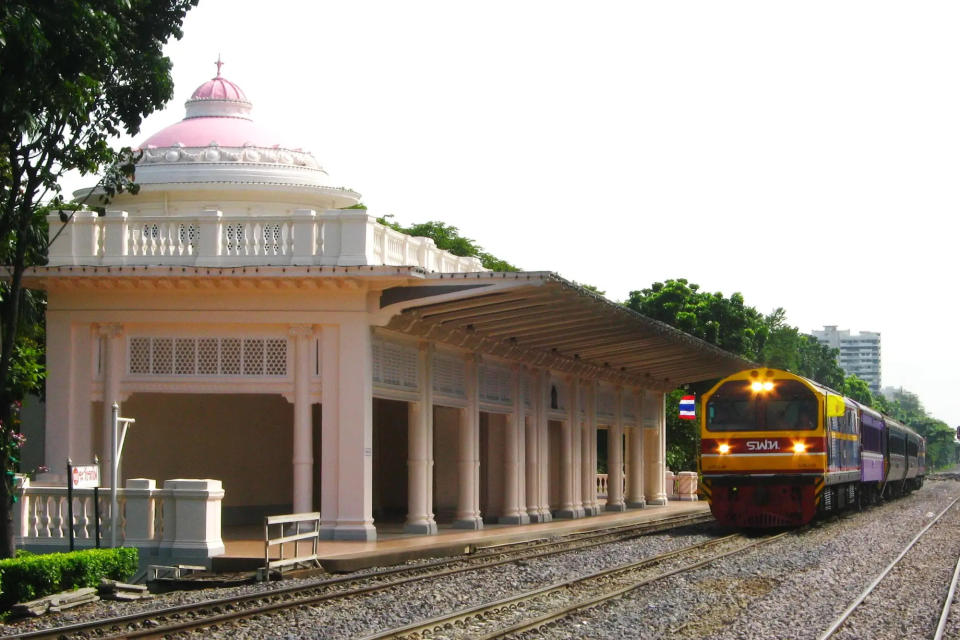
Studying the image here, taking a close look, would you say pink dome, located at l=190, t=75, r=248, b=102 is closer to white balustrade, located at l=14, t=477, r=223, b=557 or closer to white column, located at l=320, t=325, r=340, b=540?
white column, located at l=320, t=325, r=340, b=540

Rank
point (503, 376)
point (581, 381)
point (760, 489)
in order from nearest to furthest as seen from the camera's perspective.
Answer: point (760, 489) < point (503, 376) < point (581, 381)

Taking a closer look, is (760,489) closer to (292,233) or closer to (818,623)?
(292,233)

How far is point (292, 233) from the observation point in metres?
24.1

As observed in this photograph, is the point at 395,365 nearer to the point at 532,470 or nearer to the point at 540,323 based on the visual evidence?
the point at 540,323

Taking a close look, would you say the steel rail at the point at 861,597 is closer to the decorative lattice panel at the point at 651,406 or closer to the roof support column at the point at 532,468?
the roof support column at the point at 532,468

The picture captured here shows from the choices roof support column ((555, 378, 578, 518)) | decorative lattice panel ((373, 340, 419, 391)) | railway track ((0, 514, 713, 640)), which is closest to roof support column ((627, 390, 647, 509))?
roof support column ((555, 378, 578, 518))

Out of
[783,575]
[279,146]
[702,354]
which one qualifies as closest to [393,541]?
[783,575]

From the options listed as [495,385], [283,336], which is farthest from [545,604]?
[495,385]

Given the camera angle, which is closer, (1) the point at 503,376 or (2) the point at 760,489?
(2) the point at 760,489

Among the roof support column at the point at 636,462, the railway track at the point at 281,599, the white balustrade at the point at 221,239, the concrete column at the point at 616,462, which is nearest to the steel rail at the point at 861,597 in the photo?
the railway track at the point at 281,599

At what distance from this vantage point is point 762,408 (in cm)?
2791

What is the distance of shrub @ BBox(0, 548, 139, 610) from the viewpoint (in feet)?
50.9

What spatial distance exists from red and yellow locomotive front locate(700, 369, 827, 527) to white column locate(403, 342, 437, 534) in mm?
5668

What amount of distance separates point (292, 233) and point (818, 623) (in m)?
13.0
